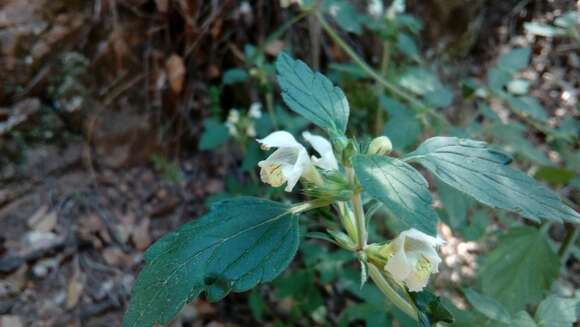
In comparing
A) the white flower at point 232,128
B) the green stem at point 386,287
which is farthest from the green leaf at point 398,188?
the white flower at point 232,128

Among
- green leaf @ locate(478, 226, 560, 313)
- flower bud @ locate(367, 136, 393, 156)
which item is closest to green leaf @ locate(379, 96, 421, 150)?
green leaf @ locate(478, 226, 560, 313)

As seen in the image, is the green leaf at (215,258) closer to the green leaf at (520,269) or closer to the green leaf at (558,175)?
the green leaf at (520,269)

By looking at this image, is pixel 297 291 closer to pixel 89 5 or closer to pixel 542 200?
pixel 542 200

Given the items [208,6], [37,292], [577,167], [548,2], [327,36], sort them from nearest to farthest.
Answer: [37,292] < [577,167] < [208,6] < [327,36] < [548,2]

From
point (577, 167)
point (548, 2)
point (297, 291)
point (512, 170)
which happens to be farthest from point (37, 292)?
point (548, 2)

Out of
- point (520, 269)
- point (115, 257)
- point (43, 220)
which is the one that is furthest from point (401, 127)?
point (43, 220)

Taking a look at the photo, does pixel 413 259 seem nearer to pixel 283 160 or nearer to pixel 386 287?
pixel 386 287
